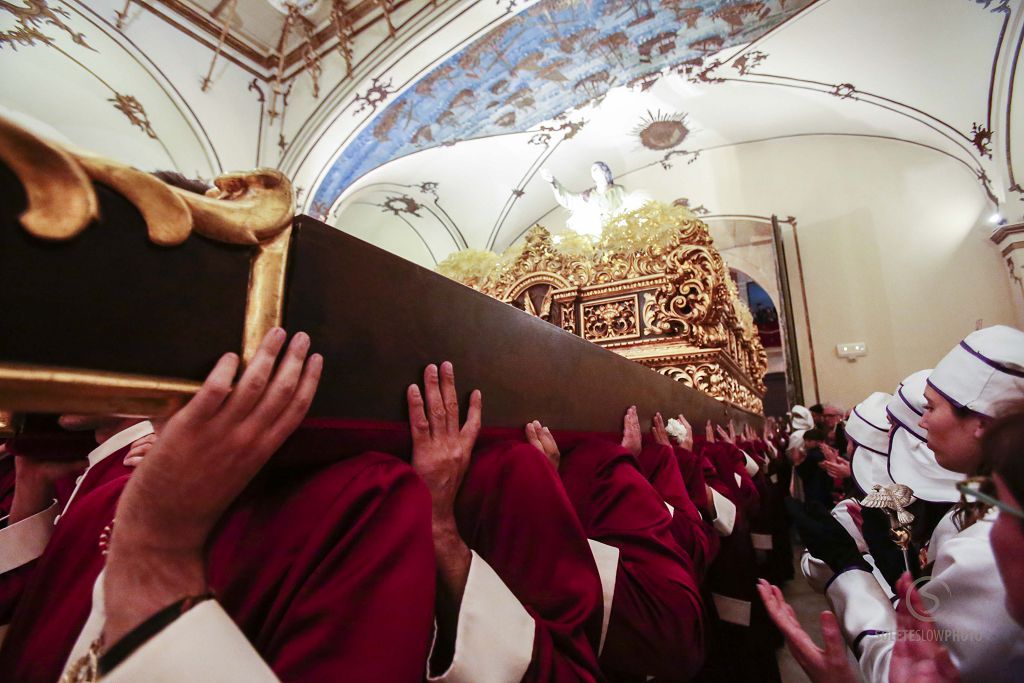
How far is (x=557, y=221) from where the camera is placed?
27.8ft

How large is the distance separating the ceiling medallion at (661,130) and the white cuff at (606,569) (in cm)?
716

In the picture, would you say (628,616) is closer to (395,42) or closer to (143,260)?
(143,260)

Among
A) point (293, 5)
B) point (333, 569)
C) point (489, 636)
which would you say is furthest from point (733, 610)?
point (293, 5)

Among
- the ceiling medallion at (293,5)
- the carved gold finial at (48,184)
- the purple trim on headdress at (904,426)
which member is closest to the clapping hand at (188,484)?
the carved gold finial at (48,184)

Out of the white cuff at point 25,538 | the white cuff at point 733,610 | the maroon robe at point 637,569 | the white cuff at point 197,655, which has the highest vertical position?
the white cuff at point 197,655

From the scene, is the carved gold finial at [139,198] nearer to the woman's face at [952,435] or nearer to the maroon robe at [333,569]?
the maroon robe at [333,569]

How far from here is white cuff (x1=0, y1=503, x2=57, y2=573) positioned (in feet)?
2.84

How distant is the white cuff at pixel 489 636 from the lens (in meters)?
0.52

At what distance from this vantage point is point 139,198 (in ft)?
1.19

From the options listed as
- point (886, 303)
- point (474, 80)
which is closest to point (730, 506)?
point (474, 80)

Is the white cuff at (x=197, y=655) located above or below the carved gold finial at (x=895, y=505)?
above

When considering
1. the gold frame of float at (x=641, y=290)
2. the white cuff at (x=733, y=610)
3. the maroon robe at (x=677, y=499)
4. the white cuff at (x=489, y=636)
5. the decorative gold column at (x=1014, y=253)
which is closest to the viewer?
the white cuff at (x=489, y=636)

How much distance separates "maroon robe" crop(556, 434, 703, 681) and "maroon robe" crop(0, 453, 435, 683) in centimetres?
55

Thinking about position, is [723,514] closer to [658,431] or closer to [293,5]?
[658,431]
